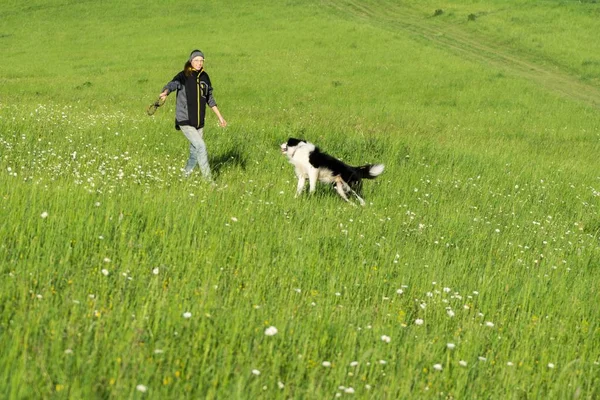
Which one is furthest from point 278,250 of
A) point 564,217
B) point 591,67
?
point 591,67

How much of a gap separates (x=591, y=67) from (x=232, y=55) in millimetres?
17247

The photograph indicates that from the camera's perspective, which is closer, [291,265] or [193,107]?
[291,265]

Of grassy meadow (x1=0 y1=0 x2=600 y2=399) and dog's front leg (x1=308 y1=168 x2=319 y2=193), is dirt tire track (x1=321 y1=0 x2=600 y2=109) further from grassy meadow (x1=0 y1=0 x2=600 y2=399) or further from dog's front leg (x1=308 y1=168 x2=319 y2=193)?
dog's front leg (x1=308 y1=168 x2=319 y2=193)

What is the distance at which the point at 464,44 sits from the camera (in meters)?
37.0

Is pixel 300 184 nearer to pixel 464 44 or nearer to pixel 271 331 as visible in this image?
pixel 271 331

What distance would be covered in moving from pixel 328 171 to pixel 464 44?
95.2ft

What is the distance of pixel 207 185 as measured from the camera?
9.62m

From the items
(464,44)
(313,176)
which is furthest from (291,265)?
(464,44)

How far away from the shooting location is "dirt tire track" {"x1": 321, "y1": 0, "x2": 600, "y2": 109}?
96.3 feet

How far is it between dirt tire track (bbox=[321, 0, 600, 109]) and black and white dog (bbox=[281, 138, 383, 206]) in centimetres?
1911

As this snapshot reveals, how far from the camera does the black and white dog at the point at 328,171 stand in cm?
1023

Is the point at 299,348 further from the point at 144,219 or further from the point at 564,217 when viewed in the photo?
the point at 564,217

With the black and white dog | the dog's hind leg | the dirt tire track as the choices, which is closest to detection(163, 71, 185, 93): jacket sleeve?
the black and white dog

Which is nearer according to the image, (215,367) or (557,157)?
(215,367)
